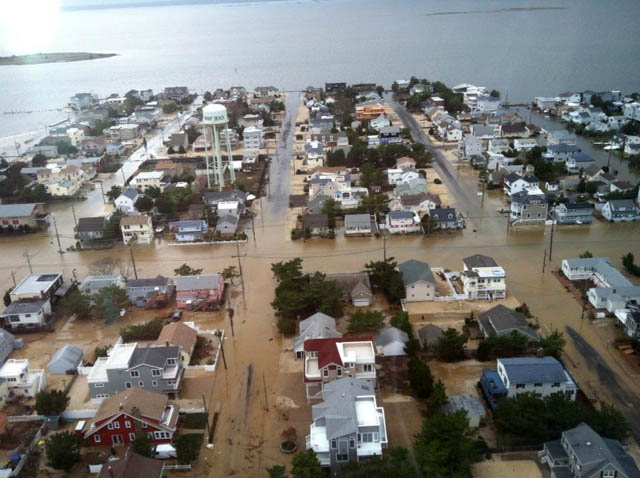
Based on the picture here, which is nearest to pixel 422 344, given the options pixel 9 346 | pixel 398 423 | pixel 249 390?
pixel 398 423

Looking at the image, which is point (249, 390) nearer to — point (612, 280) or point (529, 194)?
point (612, 280)

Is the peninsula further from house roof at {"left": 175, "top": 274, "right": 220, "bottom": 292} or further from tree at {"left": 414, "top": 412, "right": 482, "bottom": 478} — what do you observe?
tree at {"left": 414, "top": 412, "right": 482, "bottom": 478}

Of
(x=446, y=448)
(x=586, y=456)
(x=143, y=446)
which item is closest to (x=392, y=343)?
(x=446, y=448)

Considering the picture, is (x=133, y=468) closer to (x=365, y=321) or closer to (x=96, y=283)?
(x=365, y=321)

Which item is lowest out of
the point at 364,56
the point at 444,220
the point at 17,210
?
the point at 444,220

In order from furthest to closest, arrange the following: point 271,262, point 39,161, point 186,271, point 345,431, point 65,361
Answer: point 39,161
point 271,262
point 186,271
point 65,361
point 345,431

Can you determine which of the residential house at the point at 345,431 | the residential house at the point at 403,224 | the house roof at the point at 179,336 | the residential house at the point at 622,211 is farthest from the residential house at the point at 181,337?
the residential house at the point at 622,211

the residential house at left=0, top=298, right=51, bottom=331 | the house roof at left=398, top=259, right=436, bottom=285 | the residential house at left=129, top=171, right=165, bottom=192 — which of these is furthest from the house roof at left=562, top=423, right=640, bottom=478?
the residential house at left=129, top=171, right=165, bottom=192
